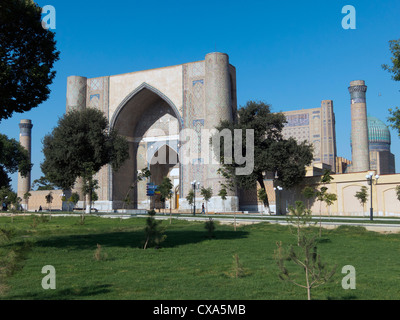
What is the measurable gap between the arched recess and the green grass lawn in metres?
28.5

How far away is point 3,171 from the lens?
4997 centimetres

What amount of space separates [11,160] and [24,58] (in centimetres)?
4158

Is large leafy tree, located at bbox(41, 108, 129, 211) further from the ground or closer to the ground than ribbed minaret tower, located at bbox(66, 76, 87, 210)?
closer to the ground

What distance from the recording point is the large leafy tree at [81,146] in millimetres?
27406

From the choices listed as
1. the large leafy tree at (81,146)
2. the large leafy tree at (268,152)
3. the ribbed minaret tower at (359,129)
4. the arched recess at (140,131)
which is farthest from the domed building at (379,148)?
the large leafy tree at (81,146)

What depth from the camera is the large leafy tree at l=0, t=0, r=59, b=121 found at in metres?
11.4

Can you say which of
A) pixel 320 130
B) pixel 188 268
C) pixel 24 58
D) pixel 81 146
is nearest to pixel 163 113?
pixel 81 146

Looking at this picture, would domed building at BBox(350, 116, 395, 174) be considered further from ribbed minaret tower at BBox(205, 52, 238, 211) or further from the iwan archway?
ribbed minaret tower at BBox(205, 52, 238, 211)

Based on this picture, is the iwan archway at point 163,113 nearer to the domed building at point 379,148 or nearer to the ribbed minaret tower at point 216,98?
the ribbed minaret tower at point 216,98

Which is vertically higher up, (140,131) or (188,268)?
(140,131)

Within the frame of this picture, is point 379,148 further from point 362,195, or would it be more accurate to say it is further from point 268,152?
point 268,152

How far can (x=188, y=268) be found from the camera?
29.5 ft

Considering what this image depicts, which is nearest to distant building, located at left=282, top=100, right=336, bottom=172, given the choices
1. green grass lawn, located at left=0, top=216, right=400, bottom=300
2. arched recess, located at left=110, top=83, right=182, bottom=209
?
arched recess, located at left=110, top=83, right=182, bottom=209
